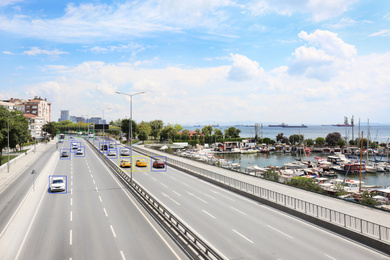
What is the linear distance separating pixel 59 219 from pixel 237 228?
11723 millimetres

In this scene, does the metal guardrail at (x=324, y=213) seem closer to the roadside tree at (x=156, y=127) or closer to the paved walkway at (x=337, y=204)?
the paved walkway at (x=337, y=204)

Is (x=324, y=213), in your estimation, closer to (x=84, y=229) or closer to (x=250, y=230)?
(x=250, y=230)

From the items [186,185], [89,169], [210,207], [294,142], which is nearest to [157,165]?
[89,169]

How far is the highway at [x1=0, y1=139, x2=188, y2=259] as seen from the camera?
44.5ft

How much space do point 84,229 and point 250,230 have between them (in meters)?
9.84

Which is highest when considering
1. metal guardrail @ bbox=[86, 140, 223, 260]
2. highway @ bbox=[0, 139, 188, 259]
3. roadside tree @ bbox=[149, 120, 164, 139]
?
roadside tree @ bbox=[149, 120, 164, 139]

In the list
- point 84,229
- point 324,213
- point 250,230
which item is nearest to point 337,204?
point 324,213

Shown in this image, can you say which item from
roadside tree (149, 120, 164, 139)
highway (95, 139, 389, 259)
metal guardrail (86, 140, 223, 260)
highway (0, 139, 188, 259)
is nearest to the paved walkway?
highway (95, 139, 389, 259)

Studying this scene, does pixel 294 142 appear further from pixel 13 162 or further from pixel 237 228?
pixel 237 228

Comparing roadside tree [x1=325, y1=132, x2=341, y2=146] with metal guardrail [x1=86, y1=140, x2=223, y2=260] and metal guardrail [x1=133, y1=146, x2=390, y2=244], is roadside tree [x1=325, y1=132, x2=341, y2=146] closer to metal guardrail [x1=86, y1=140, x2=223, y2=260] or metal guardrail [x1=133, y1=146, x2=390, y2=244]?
metal guardrail [x1=133, y1=146, x2=390, y2=244]

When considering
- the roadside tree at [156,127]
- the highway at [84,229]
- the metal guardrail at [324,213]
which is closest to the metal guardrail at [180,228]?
the highway at [84,229]

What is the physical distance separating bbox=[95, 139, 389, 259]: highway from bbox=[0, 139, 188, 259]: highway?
2.63 metres

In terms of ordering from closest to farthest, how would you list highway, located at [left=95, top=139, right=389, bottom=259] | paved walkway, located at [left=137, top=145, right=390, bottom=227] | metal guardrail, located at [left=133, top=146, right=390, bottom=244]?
highway, located at [left=95, top=139, right=389, bottom=259] → metal guardrail, located at [left=133, top=146, right=390, bottom=244] → paved walkway, located at [left=137, top=145, right=390, bottom=227]

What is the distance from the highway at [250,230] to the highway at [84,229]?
263cm
